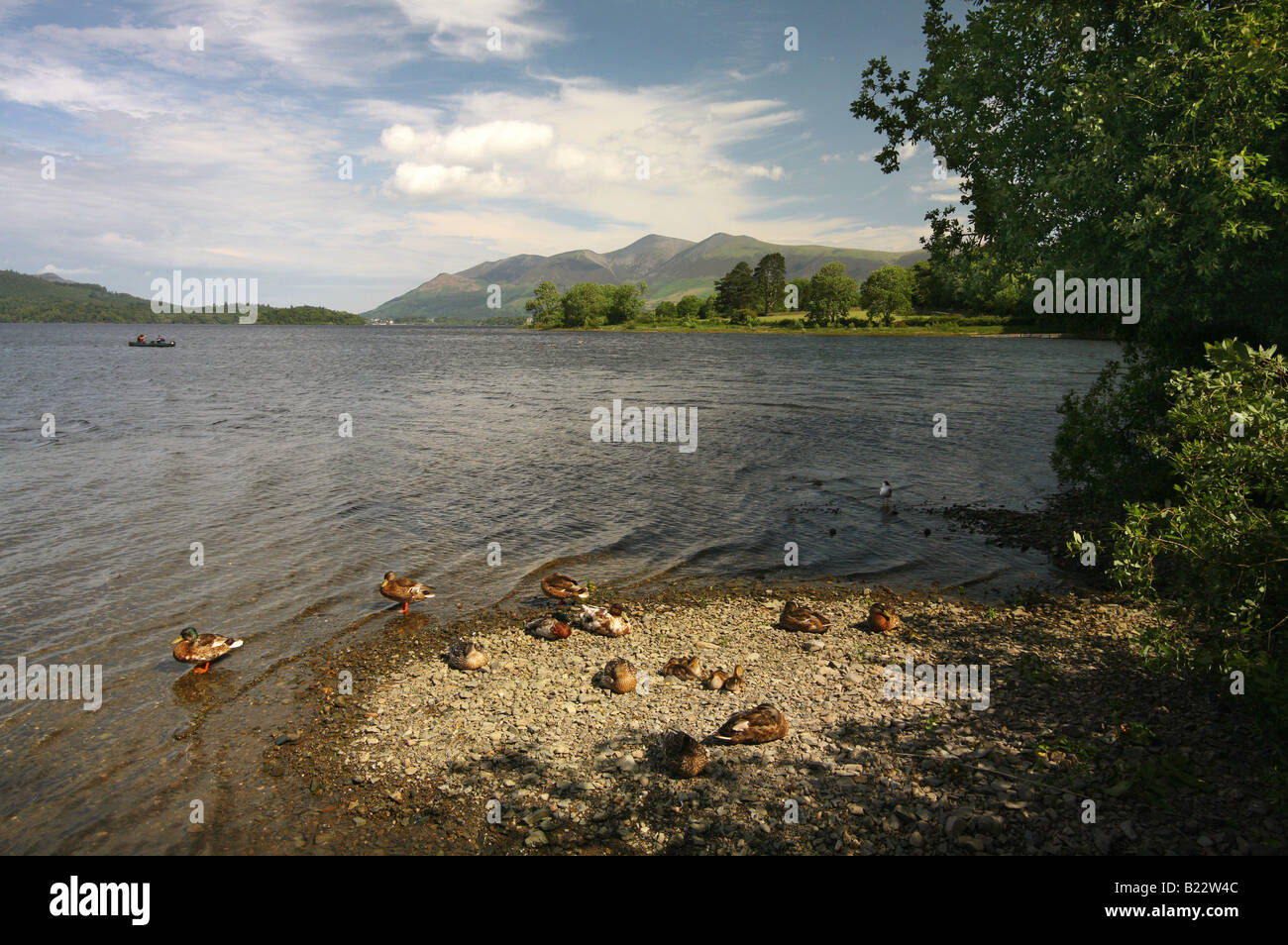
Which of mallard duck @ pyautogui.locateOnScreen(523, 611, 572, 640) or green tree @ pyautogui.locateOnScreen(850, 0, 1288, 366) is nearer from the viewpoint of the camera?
green tree @ pyautogui.locateOnScreen(850, 0, 1288, 366)

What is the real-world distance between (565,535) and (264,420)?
3772cm

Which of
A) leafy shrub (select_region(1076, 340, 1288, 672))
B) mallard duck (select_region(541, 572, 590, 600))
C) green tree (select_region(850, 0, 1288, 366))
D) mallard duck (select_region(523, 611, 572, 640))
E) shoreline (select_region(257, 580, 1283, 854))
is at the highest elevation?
green tree (select_region(850, 0, 1288, 366))

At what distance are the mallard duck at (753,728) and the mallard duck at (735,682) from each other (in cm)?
172

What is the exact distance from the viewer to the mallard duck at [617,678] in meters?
13.8

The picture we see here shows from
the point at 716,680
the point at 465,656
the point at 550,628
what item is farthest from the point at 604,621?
the point at 716,680

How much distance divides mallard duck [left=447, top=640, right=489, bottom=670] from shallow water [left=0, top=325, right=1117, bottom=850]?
127 inches

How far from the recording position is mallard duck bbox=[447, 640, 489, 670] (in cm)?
1477


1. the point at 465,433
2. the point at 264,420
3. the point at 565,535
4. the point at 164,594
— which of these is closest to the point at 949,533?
the point at 565,535

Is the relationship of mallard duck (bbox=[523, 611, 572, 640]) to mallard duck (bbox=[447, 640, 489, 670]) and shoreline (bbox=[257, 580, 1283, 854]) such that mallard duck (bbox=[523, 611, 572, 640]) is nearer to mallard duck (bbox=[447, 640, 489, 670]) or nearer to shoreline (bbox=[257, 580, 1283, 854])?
shoreline (bbox=[257, 580, 1283, 854])

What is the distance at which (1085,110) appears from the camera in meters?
14.8

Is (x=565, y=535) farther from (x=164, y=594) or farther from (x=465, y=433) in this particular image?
(x=465, y=433)

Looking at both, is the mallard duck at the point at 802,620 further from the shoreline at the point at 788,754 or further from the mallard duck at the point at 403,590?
the mallard duck at the point at 403,590

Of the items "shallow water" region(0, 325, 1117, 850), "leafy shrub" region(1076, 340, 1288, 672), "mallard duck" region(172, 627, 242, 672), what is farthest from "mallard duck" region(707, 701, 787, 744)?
"mallard duck" region(172, 627, 242, 672)
